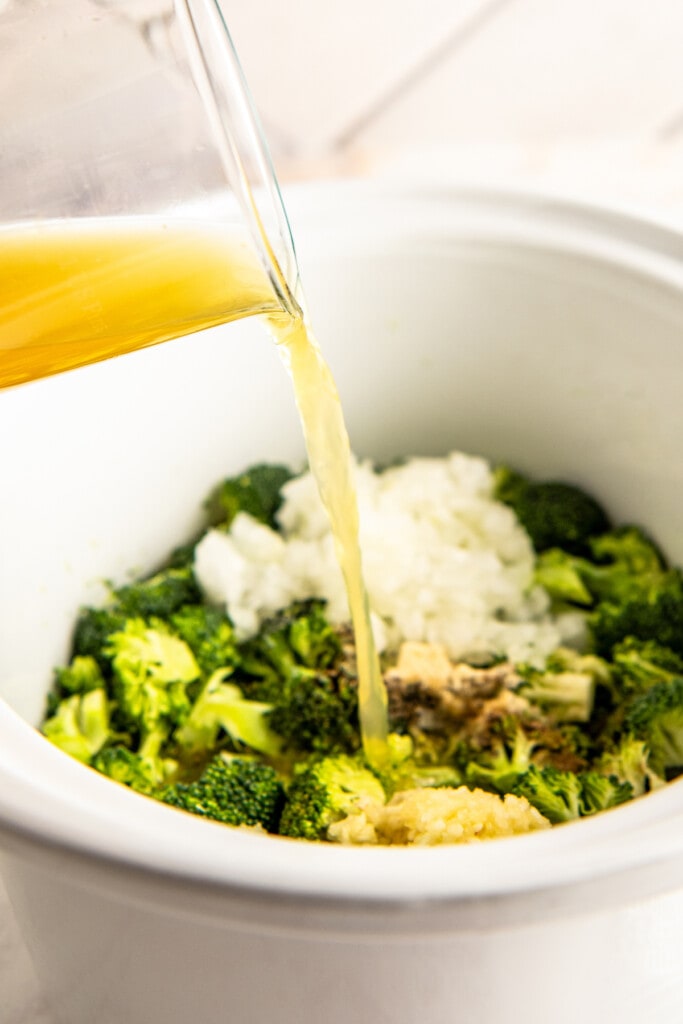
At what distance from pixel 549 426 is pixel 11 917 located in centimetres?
96

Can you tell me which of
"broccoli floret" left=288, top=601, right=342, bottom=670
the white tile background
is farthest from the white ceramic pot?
the white tile background

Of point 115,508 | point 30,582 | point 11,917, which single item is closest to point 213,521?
point 115,508

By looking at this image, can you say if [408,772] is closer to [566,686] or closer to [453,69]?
[566,686]

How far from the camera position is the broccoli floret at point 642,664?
1276 millimetres

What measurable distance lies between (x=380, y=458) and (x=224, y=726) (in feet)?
1.79

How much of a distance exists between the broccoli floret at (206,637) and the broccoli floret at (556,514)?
→ 1.48ft

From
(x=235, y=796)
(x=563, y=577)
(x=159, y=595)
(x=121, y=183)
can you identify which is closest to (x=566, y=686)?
(x=563, y=577)

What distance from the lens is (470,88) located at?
2.90m

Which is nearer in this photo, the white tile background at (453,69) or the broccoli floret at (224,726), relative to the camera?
the broccoli floret at (224,726)

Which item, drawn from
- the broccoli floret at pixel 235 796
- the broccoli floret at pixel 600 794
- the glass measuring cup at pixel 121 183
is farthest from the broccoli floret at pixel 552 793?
the glass measuring cup at pixel 121 183

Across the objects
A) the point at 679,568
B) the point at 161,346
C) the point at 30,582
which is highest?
the point at 161,346

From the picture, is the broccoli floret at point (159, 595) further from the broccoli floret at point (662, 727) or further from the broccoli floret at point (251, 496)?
the broccoli floret at point (662, 727)

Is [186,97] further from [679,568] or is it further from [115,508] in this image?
[679,568]

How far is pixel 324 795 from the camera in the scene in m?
1.05
